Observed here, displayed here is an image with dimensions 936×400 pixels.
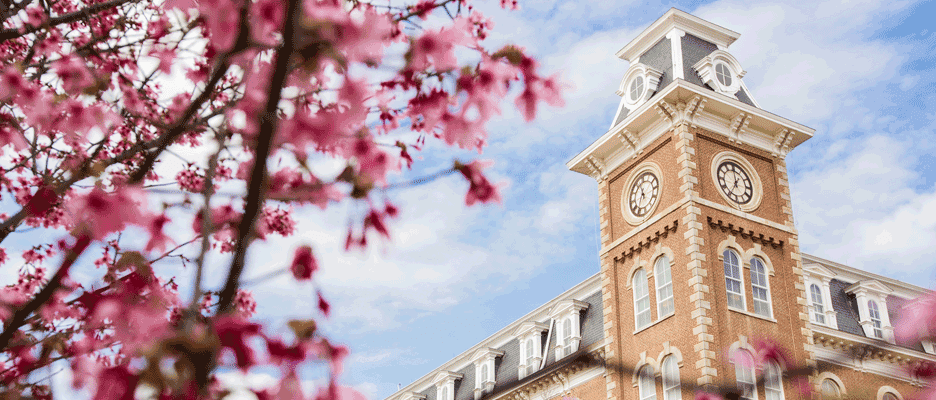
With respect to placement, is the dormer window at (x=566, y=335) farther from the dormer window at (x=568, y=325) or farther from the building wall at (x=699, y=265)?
the building wall at (x=699, y=265)

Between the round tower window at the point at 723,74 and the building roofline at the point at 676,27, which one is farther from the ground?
the building roofline at the point at 676,27

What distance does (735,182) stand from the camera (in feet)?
71.9

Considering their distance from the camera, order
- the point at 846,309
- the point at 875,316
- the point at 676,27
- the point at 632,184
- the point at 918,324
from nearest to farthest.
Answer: the point at 918,324 < the point at 632,184 < the point at 676,27 < the point at 846,309 < the point at 875,316

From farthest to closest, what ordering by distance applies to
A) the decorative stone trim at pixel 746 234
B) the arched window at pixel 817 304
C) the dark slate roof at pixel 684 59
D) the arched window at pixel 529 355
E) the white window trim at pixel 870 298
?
the arched window at pixel 529 355 < the white window trim at pixel 870 298 < the arched window at pixel 817 304 < the dark slate roof at pixel 684 59 < the decorative stone trim at pixel 746 234

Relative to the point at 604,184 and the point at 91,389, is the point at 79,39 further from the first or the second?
the point at 604,184

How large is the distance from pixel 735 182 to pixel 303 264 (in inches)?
804

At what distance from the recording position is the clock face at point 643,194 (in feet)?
72.6

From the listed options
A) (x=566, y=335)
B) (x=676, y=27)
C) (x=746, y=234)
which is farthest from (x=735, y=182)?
(x=566, y=335)

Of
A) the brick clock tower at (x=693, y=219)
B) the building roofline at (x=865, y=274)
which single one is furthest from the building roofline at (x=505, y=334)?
the building roofline at (x=865, y=274)

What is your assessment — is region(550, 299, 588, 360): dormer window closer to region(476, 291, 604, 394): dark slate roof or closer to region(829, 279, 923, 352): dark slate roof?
region(476, 291, 604, 394): dark slate roof

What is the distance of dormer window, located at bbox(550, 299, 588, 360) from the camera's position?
25797mm

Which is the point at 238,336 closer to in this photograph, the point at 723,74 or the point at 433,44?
the point at 433,44

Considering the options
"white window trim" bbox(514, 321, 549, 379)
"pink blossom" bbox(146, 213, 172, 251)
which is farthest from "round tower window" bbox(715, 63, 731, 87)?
"pink blossom" bbox(146, 213, 172, 251)

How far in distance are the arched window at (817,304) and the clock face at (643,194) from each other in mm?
7075
